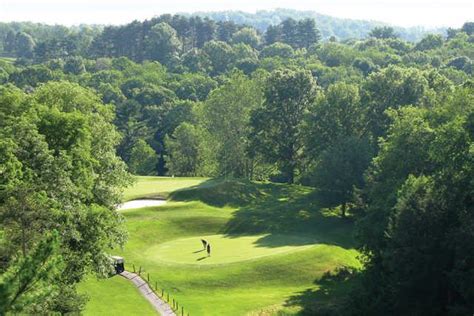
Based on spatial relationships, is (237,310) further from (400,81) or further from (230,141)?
(230,141)

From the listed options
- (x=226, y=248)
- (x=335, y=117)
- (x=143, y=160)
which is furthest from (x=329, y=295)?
(x=143, y=160)

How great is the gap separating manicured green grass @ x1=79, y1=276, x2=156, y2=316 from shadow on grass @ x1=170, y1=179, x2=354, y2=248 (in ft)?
59.1

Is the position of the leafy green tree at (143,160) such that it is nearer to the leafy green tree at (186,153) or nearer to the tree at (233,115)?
the leafy green tree at (186,153)

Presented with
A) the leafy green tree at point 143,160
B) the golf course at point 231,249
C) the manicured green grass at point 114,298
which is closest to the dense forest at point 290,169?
the manicured green grass at point 114,298

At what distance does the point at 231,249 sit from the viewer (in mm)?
60125

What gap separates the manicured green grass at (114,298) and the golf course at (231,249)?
8cm

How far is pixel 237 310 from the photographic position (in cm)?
4550

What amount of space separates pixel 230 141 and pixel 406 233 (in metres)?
61.8

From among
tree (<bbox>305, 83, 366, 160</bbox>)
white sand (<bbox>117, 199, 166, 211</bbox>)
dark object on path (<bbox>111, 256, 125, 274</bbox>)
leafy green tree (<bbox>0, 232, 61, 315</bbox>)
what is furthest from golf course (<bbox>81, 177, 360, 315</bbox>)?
leafy green tree (<bbox>0, 232, 61, 315</bbox>)

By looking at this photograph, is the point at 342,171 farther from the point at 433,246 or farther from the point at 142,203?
the point at 433,246

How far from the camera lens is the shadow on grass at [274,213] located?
2680 inches

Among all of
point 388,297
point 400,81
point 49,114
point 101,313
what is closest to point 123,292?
point 101,313

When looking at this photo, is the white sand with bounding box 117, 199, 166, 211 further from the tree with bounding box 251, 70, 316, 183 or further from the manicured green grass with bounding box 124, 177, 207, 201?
the tree with bounding box 251, 70, 316, 183

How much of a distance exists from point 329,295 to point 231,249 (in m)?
12.4
